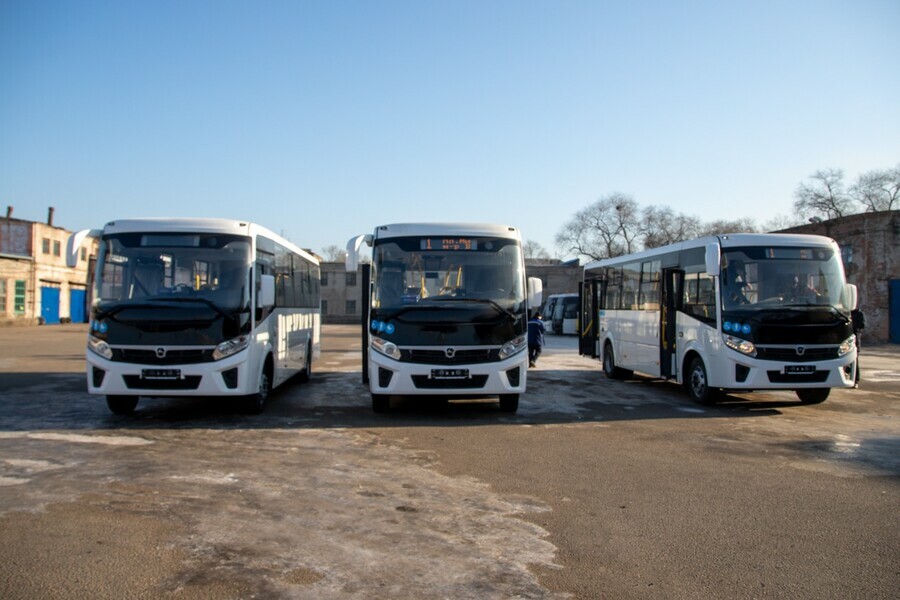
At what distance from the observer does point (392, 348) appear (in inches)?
420

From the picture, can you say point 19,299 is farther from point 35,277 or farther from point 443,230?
point 443,230

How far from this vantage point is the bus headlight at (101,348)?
10070 millimetres

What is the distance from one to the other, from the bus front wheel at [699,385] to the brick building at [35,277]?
46.4 m

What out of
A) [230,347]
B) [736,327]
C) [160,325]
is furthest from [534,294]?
[160,325]

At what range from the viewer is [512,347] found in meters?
10.9

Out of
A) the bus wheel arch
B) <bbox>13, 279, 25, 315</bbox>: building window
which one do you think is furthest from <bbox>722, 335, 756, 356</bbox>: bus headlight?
<bbox>13, 279, 25, 315</bbox>: building window

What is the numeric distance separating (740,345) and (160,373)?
29.6 feet

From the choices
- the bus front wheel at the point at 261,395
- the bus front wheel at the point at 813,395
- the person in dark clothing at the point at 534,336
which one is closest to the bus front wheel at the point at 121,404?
the bus front wheel at the point at 261,395

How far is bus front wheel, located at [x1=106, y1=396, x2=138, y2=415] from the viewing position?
425 inches

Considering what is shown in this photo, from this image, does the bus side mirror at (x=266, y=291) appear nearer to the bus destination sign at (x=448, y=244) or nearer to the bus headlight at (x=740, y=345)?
the bus destination sign at (x=448, y=244)

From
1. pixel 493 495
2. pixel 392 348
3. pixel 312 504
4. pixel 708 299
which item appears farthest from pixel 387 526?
pixel 708 299

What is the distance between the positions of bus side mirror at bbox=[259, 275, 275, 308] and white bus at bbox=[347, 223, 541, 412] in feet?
4.26

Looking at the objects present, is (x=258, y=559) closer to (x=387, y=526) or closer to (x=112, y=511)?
(x=387, y=526)

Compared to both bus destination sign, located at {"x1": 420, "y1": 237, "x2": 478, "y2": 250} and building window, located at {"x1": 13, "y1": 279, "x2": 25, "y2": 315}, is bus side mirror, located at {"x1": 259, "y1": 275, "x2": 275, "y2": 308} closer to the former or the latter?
bus destination sign, located at {"x1": 420, "y1": 237, "x2": 478, "y2": 250}
